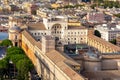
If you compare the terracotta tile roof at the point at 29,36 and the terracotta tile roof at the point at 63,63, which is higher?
the terracotta tile roof at the point at 63,63

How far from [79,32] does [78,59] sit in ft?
52.6

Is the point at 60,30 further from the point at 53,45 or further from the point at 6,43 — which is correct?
the point at 53,45

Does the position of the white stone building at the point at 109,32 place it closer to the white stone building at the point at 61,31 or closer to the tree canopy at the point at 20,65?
the white stone building at the point at 61,31

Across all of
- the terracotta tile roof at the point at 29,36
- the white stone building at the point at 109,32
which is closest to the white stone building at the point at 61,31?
the terracotta tile roof at the point at 29,36

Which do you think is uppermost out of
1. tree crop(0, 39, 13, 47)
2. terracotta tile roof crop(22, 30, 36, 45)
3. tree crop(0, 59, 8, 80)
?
terracotta tile roof crop(22, 30, 36, 45)

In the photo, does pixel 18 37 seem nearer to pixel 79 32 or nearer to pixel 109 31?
pixel 79 32

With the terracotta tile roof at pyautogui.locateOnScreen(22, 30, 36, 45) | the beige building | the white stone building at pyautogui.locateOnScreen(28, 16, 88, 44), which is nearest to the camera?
the beige building

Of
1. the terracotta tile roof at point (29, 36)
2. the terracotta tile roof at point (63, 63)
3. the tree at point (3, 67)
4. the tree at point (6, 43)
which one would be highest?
the terracotta tile roof at point (63, 63)

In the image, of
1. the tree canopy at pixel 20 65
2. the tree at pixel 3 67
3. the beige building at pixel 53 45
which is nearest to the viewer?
the beige building at pixel 53 45

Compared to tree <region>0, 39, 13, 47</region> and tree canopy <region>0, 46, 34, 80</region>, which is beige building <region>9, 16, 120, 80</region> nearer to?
A: tree <region>0, 39, 13, 47</region>

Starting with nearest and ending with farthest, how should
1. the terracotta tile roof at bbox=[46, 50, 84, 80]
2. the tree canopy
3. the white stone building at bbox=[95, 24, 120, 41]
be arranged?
the terracotta tile roof at bbox=[46, 50, 84, 80]
the tree canopy
the white stone building at bbox=[95, 24, 120, 41]

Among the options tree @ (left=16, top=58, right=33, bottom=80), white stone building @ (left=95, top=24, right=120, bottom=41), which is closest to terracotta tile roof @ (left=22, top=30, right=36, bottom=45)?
tree @ (left=16, top=58, right=33, bottom=80)

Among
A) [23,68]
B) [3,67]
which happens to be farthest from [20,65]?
[3,67]

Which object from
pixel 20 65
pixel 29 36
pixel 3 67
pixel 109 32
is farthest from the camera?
pixel 109 32
